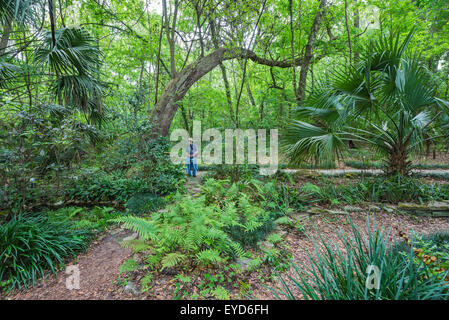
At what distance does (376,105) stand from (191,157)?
4.35 m

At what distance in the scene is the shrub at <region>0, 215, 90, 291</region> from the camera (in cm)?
210

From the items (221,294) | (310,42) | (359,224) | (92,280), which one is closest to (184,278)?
(221,294)

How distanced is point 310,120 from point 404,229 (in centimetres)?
259

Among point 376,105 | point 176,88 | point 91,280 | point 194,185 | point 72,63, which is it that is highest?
point 176,88

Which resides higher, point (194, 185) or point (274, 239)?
point (194, 185)

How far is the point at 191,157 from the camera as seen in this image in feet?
18.9

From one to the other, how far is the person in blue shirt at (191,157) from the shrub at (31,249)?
3374mm

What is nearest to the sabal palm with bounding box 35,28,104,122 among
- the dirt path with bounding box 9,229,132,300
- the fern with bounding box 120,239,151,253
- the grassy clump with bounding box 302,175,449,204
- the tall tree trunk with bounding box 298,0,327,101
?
the dirt path with bounding box 9,229,132,300

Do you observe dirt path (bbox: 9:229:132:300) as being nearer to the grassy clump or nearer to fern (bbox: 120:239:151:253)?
fern (bbox: 120:239:151:253)

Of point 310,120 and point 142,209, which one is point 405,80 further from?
point 142,209

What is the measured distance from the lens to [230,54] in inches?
228

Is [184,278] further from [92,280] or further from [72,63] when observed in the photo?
[72,63]

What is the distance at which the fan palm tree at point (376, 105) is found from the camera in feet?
11.1
